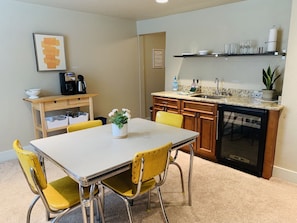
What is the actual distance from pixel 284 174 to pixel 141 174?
2123mm

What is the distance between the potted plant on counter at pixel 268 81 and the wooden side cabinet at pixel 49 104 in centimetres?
268

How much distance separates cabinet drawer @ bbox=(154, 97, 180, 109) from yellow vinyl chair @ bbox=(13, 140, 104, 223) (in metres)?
2.14

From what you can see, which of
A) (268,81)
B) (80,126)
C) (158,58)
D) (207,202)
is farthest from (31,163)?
(158,58)

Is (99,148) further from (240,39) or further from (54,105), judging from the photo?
(240,39)

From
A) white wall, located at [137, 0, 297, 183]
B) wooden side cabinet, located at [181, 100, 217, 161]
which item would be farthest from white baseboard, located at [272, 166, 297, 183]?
wooden side cabinet, located at [181, 100, 217, 161]

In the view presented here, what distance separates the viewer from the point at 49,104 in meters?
3.30

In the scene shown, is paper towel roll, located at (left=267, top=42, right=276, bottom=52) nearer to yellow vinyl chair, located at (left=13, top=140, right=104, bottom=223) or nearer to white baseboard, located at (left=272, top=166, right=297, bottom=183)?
white baseboard, located at (left=272, top=166, right=297, bottom=183)

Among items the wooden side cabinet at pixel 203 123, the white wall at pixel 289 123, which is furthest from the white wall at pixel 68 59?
the white wall at pixel 289 123

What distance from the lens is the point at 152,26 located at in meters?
4.57

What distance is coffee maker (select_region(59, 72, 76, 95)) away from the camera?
361 centimetres

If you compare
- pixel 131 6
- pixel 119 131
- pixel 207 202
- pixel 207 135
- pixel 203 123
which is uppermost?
pixel 131 6

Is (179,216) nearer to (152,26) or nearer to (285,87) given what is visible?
(285,87)

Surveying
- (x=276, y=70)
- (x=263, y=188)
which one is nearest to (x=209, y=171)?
(x=263, y=188)

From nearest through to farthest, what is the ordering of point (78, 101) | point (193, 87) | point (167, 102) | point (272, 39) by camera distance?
point (272, 39)
point (78, 101)
point (167, 102)
point (193, 87)
